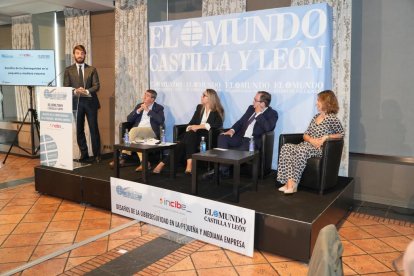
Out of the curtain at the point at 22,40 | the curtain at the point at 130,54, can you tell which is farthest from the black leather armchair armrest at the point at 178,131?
the curtain at the point at 22,40

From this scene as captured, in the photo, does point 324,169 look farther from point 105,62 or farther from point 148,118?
point 105,62

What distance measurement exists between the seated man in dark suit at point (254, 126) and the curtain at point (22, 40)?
16.7ft

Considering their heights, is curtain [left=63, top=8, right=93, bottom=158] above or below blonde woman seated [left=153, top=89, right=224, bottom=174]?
above

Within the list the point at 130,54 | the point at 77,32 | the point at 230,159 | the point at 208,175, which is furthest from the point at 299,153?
the point at 77,32

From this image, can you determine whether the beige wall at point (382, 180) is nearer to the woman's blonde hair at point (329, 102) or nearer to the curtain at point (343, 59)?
the curtain at point (343, 59)

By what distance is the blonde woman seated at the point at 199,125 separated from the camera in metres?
4.17

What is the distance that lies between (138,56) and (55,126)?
6.24 ft

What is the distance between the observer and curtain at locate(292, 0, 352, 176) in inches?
Result: 153

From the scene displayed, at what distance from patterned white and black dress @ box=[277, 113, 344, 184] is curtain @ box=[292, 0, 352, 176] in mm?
578

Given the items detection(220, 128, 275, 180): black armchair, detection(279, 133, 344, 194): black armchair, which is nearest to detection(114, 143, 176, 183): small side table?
detection(220, 128, 275, 180): black armchair

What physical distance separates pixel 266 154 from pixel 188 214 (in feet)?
3.91

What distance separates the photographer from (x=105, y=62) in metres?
6.07

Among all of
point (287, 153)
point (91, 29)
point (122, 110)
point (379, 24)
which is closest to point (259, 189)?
point (287, 153)

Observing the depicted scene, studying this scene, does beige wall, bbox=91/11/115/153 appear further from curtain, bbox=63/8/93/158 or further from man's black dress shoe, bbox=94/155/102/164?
man's black dress shoe, bbox=94/155/102/164
